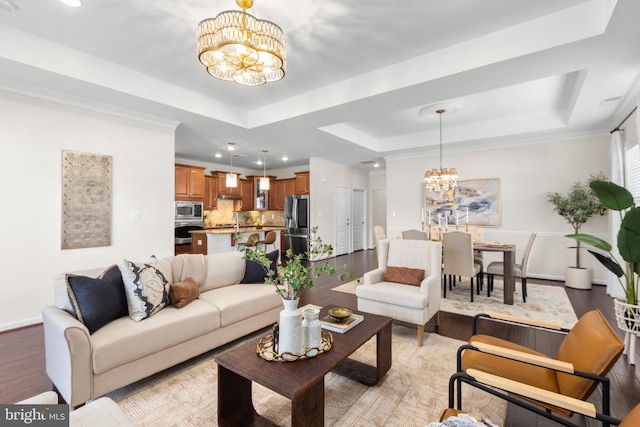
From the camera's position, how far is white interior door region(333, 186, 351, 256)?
8.50 metres

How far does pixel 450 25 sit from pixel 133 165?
4205mm

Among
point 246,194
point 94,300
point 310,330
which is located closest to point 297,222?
point 246,194

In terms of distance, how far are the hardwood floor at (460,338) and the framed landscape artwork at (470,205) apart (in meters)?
2.04

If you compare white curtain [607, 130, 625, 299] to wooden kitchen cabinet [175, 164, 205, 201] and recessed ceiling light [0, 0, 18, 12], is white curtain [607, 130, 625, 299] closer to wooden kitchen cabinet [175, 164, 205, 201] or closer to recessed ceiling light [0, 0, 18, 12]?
recessed ceiling light [0, 0, 18, 12]

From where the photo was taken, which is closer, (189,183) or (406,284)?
(406,284)

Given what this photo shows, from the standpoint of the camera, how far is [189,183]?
6.95 m

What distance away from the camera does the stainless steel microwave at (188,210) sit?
6.68 m

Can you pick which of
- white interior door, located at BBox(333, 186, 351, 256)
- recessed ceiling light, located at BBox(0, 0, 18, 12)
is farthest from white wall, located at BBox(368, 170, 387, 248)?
recessed ceiling light, located at BBox(0, 0, 18, 12)

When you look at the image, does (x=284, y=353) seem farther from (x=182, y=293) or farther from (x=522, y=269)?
(x=522, y=269)

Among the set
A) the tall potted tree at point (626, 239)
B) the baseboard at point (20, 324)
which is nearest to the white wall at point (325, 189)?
the baseboard at point (20, 324)

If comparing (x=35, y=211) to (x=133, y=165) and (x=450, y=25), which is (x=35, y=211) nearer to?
(x=133, y=165)

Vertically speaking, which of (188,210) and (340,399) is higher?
(188,210)

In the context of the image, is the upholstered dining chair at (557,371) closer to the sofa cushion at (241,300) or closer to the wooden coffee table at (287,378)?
the wooden coffee table at (287,378)

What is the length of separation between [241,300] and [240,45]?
7.02ft
